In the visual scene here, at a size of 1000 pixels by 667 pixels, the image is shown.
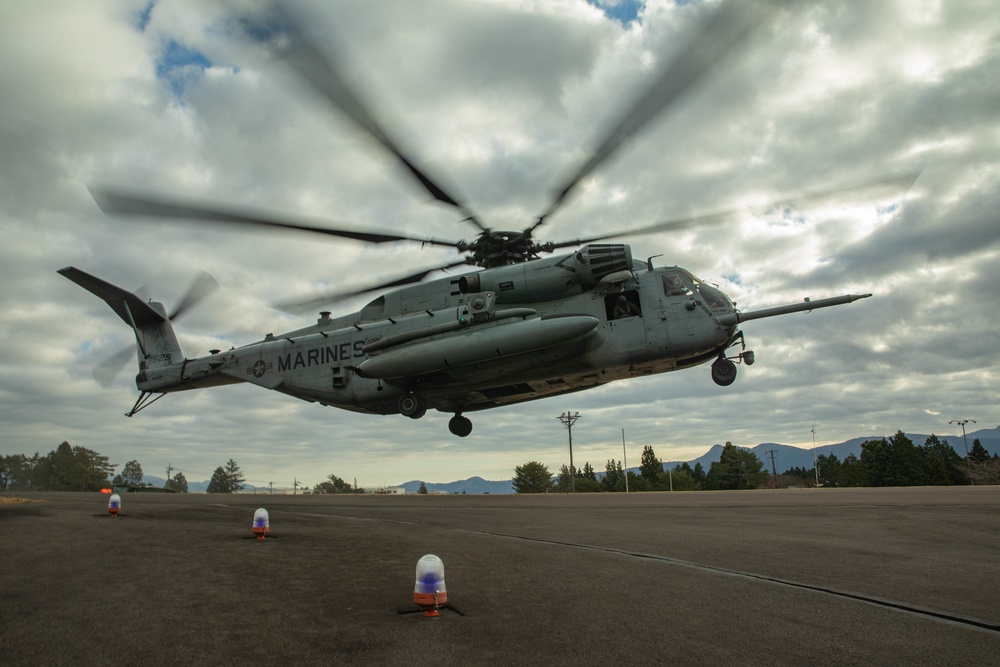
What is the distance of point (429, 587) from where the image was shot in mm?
4617

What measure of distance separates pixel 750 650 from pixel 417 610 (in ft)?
8.27

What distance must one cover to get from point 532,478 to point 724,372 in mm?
69059

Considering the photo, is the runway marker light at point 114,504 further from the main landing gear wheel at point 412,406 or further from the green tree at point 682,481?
the green tree at point 682,481

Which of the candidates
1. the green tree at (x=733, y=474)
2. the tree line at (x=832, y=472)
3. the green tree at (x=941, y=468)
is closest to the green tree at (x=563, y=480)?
the tree line at (x=832, y=472)

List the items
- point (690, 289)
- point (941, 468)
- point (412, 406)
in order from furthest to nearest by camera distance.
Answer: point (941, 468) → point (412, 406) → point (690, 289)

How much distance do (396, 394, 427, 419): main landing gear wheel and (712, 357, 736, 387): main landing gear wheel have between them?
927 cm

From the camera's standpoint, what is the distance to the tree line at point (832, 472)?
63781mm

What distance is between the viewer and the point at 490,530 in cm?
988

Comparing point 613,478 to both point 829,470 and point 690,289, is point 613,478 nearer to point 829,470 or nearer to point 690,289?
point 829,470

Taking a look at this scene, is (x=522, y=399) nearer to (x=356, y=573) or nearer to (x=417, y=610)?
(x=356, y=573)

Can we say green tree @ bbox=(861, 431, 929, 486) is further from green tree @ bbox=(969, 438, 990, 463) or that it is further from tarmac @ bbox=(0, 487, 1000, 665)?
tarmac @ bbox=(0, 487, 1000, 665)

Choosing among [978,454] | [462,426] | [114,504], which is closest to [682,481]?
[978,454]

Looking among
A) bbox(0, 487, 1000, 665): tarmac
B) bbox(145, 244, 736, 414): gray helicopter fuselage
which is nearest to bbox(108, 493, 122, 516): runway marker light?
bbox(0, 487, 1000, 665): tarmac

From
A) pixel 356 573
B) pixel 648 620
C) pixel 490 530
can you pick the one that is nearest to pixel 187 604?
pixel 356 573
